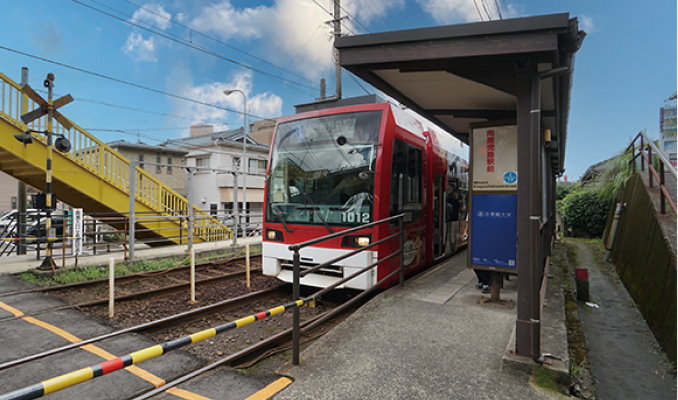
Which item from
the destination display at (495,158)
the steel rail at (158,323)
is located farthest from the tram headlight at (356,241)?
the steel rail at (158,323)

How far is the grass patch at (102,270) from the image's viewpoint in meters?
7.71

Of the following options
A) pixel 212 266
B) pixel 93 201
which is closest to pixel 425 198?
pixel 212 266

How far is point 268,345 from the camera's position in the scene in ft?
14.6

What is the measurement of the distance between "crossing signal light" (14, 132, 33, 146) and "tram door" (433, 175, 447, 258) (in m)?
9.07

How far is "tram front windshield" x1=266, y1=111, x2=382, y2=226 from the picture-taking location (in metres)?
5.81

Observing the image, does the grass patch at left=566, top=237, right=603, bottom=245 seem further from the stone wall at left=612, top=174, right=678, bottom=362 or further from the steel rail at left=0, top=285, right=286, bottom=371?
the steel rail at left=0, top=285, right=286, bottom=371

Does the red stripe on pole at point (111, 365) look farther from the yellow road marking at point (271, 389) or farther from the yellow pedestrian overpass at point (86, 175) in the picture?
the yellow pedestrian overpass at point (86, 175)

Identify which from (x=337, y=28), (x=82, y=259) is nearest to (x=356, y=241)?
(x=82, y=259)

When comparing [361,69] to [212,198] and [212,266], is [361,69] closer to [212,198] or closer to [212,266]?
[212,266]

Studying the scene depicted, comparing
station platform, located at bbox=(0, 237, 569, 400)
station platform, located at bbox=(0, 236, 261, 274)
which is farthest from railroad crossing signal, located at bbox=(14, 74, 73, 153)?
station platform, located at bbox=(0, 237, 569, 400)

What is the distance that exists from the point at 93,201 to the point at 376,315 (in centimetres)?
995

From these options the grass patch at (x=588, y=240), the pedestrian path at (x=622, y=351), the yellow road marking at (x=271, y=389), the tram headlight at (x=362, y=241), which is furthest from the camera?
the grass patch at (x=588, y=240)

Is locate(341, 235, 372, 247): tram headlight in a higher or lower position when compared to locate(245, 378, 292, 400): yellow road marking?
higher

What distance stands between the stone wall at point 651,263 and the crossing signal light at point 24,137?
11814 mm
